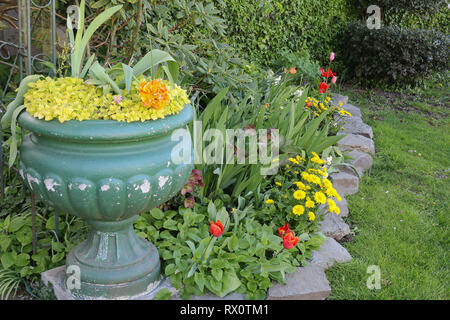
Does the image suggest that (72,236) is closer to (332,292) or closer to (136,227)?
(136,227)

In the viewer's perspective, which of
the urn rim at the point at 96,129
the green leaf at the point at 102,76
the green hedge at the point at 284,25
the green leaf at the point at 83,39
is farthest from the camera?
the green hedge at the point at 284,25

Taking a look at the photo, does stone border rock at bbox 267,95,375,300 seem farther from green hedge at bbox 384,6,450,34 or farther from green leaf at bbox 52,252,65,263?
green hedge at bbox 384,6,450,34

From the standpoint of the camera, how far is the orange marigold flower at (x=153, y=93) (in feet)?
5.79

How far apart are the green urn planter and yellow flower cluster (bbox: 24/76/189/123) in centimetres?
3

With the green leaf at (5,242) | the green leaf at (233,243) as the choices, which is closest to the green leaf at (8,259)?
the green leaf at (5,242)

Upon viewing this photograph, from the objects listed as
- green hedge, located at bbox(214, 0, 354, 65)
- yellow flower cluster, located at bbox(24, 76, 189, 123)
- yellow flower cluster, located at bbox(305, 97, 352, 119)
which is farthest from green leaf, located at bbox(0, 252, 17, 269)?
green hedge, located at bbox(214, 0, 354, 65)

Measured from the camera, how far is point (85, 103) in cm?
181

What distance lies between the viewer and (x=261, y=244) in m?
2.28

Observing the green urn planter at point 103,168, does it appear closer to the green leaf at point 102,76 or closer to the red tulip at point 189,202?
the green leaf at point 102,76

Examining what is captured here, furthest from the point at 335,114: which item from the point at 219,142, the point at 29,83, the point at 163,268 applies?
the point at 29,83

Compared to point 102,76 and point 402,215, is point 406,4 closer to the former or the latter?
point 402,215

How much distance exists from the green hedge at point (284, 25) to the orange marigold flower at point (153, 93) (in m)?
2.56

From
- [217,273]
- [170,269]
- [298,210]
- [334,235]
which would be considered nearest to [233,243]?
[217,273]

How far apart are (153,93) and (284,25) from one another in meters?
4.22
